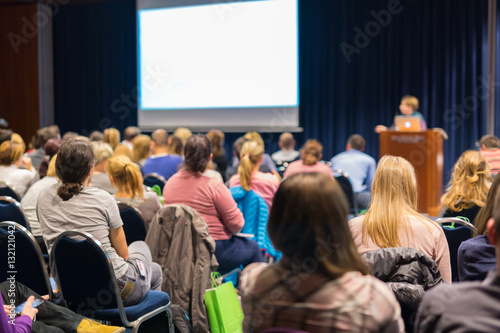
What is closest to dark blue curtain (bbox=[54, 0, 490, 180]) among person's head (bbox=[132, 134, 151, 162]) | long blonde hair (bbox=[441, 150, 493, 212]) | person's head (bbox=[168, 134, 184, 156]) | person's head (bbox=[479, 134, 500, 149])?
person's head (bbox=[479, 134, 500, 149])

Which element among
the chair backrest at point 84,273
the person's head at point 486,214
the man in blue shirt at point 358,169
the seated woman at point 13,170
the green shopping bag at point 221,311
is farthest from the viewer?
the man in blue shirt at point 358,169

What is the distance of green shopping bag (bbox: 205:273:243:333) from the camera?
2.81 m

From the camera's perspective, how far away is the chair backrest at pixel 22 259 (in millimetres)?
2455

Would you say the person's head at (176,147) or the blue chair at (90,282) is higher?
the person's head at (176,147)

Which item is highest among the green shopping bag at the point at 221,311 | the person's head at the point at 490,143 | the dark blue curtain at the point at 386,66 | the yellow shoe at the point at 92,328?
the dark blue curtain at the point at 386,66

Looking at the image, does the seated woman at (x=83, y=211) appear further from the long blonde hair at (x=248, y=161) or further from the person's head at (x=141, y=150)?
the person's head at (x=141, y=150)

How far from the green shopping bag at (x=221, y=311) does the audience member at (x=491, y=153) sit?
3.13 metres

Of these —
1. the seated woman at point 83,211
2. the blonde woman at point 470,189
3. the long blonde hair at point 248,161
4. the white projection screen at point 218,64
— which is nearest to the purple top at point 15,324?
the seated woman at point 83,211

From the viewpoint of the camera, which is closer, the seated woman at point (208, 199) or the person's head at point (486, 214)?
the person's head at point (486, 214)

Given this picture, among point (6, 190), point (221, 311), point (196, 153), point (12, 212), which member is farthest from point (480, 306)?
point (6, 190)

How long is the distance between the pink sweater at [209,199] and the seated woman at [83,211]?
0.87 meters

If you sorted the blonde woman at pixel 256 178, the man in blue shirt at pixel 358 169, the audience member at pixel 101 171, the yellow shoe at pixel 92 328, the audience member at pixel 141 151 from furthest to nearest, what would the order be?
the man in blue shirt at pixel 358 169 < the audience member at pixel 141 151 < the blonde woman at pixel 256 178 < the audience member at pixel 101 171 < the yellow shoe at pixel 92 328

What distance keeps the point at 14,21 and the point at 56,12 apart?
35.0 inches

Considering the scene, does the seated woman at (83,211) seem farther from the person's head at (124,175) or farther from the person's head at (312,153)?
the person's head at (312,153)
